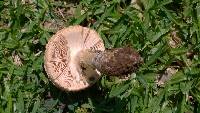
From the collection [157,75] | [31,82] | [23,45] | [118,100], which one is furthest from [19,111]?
[157,75]

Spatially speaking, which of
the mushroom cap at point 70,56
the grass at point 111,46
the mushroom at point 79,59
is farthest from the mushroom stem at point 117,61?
the grass at point 111,46

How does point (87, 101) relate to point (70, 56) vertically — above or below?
below

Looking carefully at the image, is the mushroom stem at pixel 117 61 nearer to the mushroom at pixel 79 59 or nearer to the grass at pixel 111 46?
the mushroom at pixel 79 59

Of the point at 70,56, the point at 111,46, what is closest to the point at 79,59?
the point at 70,56

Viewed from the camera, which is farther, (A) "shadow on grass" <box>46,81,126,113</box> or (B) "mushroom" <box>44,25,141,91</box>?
(A) "shadow on grass" <box>46,81,126,113</box>

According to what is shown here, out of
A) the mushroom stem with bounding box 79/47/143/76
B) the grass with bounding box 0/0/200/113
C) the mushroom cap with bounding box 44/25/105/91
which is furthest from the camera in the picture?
the grass with bounding box 0/0/200/113

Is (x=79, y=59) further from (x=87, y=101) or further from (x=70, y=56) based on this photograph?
(x=87, y=101)

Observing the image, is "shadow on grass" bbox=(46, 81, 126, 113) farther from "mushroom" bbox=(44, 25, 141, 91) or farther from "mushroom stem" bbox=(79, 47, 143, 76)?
"mushroom stem" bbox=(79, 47, 143, 76)

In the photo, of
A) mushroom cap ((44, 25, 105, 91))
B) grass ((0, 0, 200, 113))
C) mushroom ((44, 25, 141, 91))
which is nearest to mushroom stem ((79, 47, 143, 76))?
mushroom ((44, 25, 141, 91))
